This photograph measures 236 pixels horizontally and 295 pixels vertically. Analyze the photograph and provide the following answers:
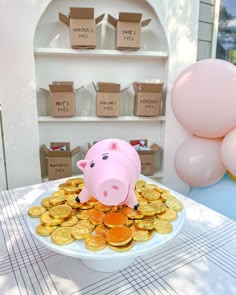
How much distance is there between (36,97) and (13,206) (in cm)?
106

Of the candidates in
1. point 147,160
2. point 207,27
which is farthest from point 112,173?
point 207,27

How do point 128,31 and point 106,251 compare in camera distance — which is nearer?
point 106,251

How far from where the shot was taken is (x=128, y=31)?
184 centimetres

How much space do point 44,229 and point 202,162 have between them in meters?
1.26

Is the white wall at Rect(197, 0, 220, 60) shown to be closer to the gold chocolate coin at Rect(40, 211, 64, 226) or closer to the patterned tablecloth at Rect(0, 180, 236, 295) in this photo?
the patterned tablecloth at Rect(0, 180, 236, 295)

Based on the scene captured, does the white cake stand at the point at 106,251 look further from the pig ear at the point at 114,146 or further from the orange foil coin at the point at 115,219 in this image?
the pig ear at the point at 114,146

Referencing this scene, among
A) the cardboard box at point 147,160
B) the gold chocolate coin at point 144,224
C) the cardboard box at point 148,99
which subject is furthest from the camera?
the cardboard box at point 147,160

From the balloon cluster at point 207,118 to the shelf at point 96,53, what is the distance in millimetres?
432

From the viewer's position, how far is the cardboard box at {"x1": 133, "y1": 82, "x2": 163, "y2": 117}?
1946mm

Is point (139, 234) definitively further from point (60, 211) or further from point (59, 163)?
point (59, 163)

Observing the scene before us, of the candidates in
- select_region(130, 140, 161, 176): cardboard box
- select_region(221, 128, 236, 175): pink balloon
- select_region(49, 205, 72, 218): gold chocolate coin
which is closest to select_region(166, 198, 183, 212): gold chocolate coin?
select_region(49, 205, 72, 218): gold chocolate coin

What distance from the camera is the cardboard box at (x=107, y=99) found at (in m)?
1.88

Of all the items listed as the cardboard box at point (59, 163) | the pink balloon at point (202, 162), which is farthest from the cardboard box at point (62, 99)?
the pink balloon at point (202, 162)

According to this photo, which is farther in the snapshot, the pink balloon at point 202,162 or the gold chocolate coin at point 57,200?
the pink balloon at point 202,162
